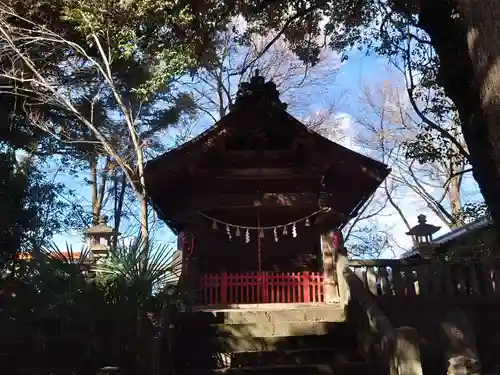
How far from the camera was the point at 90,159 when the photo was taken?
19062 mm

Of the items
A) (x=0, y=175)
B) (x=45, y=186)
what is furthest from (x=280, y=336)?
(x=45, y=186)

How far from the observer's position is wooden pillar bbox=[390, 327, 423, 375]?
5547mm

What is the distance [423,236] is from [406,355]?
1029cm

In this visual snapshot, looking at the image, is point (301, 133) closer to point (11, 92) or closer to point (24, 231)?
point (24, 231)

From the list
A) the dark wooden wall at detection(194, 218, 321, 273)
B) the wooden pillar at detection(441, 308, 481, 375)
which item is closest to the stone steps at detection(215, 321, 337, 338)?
the wooden pillar at detection(441, 308, 481, 375)

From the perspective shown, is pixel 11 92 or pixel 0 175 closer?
pixel 0 175

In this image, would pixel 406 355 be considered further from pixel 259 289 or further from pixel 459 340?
pixel 259 289

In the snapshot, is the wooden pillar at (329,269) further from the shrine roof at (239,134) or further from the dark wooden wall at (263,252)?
the shrine roof at (239,134)

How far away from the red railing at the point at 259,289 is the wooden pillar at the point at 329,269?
18 cm

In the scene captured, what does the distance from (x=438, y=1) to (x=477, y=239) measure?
23.0 ft

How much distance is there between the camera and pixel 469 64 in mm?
7832

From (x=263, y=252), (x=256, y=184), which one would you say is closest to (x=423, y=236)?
(x=263, y=252)

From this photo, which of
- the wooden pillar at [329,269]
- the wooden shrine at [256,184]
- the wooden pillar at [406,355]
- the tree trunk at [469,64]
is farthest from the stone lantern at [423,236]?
the wooden pillar at [406,355]

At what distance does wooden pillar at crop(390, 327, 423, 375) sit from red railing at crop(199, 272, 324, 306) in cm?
462
